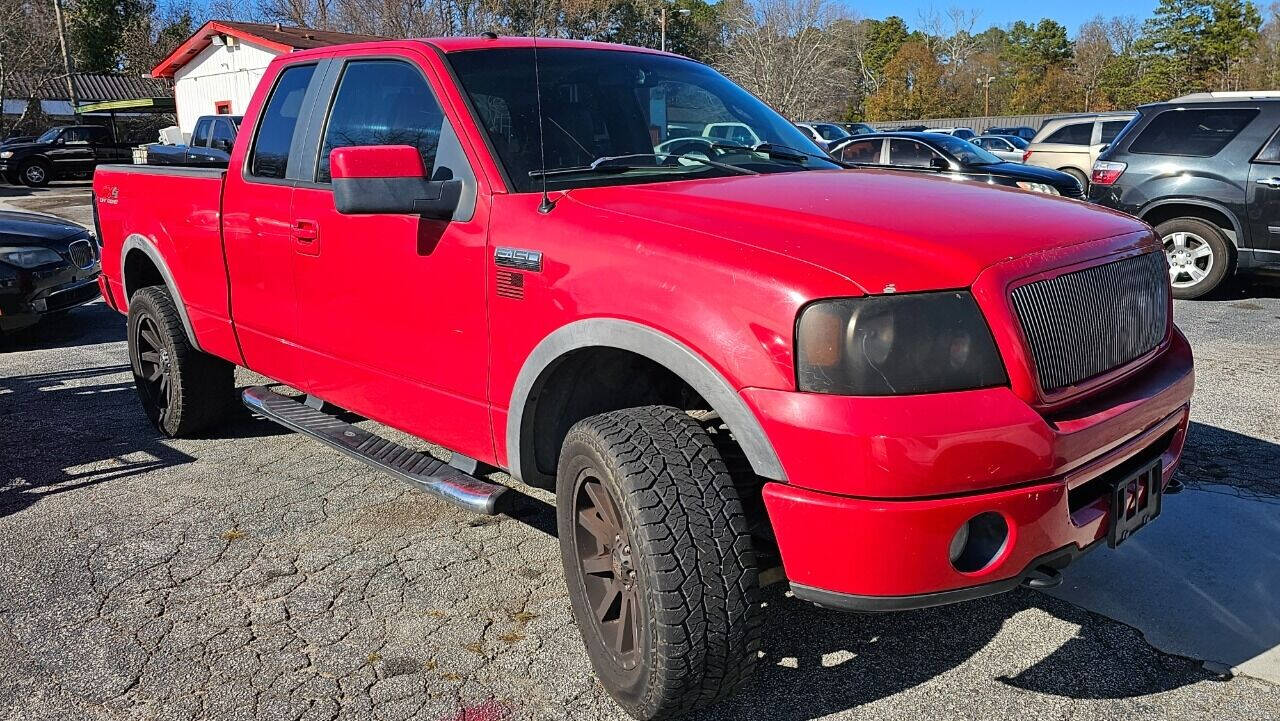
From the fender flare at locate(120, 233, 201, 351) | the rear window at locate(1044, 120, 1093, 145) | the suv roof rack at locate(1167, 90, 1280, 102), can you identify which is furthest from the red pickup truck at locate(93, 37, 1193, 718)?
the rear window at locate(1044, 120, 1093, 145)

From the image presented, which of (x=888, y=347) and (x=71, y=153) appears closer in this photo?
(x=888, y=347)

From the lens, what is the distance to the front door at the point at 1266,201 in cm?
866

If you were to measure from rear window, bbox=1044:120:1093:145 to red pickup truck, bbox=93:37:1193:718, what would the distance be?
15993mm

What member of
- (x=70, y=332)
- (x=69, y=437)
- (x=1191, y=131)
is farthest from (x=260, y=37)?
(x=69, y=437)

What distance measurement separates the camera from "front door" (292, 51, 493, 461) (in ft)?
10.7

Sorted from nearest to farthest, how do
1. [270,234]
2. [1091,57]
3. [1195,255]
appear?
[270,234], [1195,255], [1091,57]

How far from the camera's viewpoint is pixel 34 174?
2911 cm

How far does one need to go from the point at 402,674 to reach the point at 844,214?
→ 6.12 ft

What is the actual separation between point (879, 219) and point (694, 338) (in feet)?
2.03

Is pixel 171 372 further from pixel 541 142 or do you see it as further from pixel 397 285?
pixel 541 142

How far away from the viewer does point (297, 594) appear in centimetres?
356

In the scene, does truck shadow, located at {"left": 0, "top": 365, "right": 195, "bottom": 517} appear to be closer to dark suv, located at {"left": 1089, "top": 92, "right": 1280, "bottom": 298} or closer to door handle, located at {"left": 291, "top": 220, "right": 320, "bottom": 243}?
door handle, located at {"left": 291, "top": 220, "right": 320, "bottom": 243}

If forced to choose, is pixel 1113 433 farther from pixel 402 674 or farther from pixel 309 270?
pixel 309 270

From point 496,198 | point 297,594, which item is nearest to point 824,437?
point 496,198
